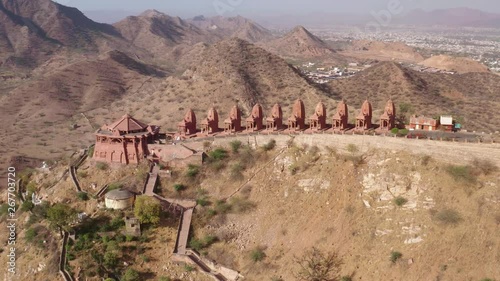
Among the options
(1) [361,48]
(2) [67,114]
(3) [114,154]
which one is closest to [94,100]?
(2) [67,114]

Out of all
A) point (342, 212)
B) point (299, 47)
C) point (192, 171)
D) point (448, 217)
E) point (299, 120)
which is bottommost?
point (342, 212)

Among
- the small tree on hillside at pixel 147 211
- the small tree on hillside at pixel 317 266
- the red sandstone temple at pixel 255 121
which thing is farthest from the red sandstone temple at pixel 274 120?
the small tree on hillside at pixel 317 266

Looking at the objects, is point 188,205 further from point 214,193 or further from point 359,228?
point 359,228

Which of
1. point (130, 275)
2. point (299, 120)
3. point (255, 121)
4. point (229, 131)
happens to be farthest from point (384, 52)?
point (130, 275)

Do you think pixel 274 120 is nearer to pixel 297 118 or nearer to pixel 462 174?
pixel 297 118

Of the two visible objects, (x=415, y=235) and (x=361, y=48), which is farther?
(x=361, y=48)
